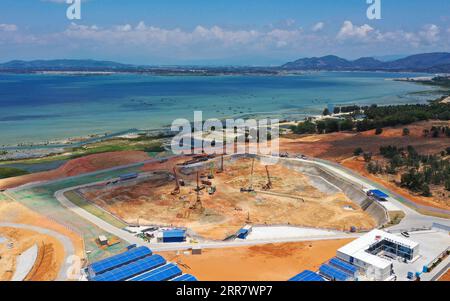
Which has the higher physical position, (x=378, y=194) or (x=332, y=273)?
(x=378, y=194)

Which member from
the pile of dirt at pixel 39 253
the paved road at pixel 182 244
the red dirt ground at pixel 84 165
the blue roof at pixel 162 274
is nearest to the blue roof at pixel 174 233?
the paved road at pixel 182 244

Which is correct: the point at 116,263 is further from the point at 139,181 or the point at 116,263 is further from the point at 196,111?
the point at 196,111

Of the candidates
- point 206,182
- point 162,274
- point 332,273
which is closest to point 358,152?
point 206,182

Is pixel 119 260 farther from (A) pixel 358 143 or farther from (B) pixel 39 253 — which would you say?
(A) pixel 358 143

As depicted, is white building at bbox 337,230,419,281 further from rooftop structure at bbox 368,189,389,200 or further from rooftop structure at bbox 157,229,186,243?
rooftop structure at bbox 157,229,186,243
